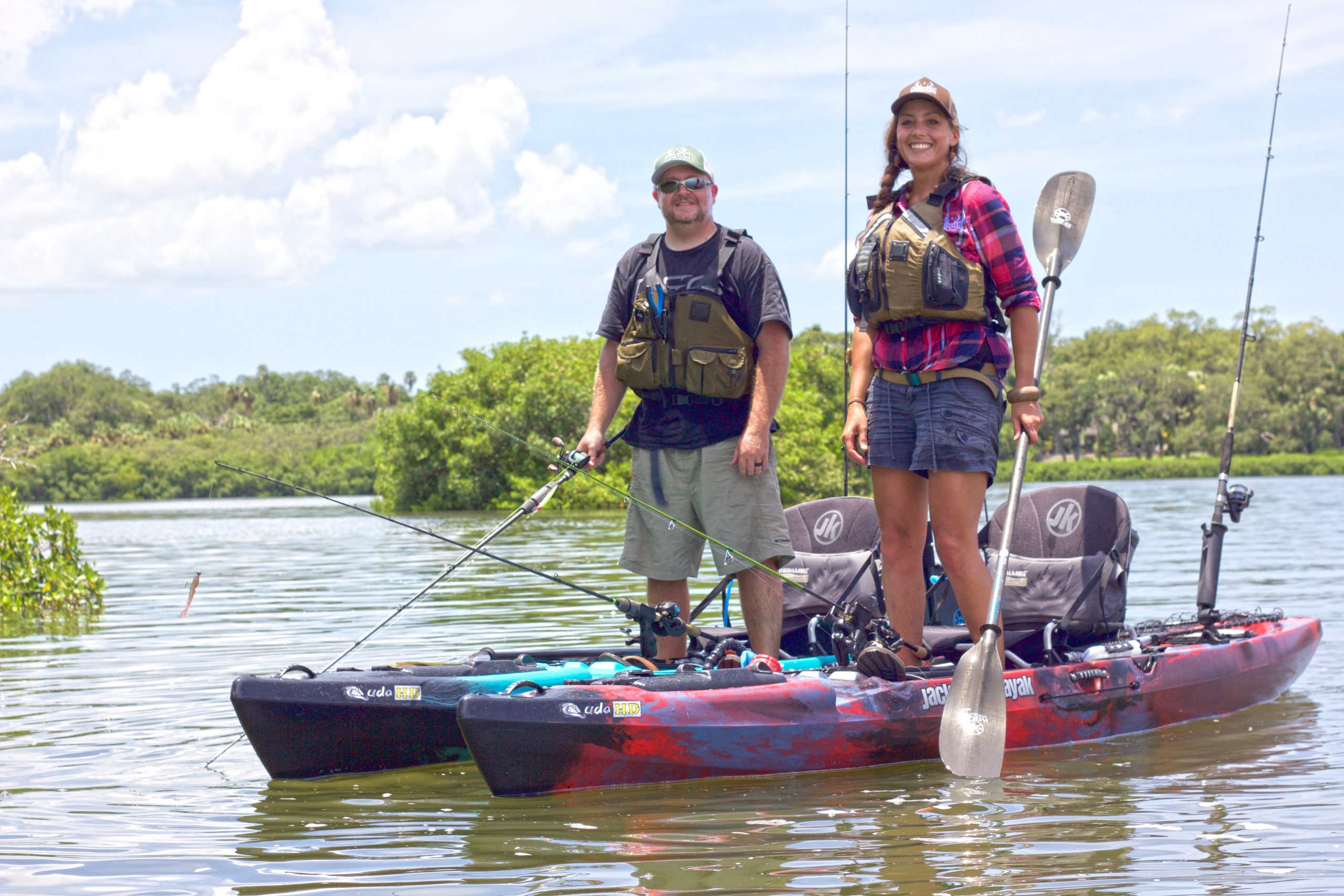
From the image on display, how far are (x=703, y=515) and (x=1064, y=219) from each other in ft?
6.79

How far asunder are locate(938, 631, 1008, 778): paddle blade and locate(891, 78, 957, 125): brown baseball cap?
6.09 ft

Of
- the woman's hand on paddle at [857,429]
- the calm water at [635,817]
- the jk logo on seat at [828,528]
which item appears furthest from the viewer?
the jk logo on seat at [828,528]

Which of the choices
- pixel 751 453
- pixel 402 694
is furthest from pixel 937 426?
pixel 402 694

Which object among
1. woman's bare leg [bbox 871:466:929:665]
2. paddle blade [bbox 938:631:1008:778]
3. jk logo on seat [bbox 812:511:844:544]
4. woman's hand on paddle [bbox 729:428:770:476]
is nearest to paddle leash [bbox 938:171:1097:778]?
paddle blade [bbox 938:631:1008:778]

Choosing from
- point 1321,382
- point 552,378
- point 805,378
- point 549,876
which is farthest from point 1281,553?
point 1321,382

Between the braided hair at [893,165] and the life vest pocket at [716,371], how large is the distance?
Answer: 2.53 ft

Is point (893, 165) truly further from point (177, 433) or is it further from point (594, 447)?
point (177, 433)

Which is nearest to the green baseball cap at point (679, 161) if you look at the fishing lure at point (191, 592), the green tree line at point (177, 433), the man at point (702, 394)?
the man at point (702, 394)

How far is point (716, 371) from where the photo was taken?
508 centimetres

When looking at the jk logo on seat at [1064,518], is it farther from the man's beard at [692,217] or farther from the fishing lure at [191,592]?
the fishing lure at [191,592]

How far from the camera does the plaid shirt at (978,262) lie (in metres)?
4.80

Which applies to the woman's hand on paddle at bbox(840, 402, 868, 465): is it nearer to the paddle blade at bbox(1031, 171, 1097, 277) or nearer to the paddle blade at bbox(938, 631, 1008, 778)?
the paddle blade at bbox(938, 631, 1008, 778)

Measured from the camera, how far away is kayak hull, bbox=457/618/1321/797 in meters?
4.37

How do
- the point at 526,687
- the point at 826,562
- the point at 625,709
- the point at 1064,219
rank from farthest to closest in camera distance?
the point at 826,562, the point at 1064,219, the point at 526,687, the point at 625,709
